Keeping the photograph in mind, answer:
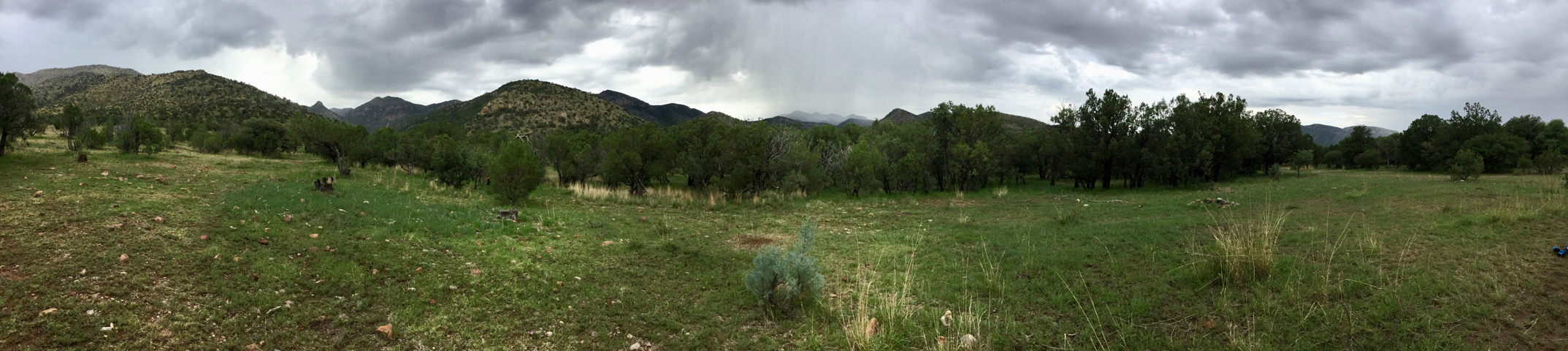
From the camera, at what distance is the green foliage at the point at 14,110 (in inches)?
537

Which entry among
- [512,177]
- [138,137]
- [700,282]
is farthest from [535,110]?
[700,282]

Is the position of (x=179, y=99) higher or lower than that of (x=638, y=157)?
higher

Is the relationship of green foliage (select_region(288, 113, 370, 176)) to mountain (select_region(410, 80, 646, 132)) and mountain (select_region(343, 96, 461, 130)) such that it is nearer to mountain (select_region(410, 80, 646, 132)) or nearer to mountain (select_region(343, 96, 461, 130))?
mountain (select_region(410, 80, 646, 132))

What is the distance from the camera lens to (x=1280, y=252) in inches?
287

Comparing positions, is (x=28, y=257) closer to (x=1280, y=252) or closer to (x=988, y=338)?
(x=988, y=338)

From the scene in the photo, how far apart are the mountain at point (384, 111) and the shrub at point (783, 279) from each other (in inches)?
6392

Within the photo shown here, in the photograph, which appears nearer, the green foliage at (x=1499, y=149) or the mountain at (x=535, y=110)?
the green foliage at (x=1499, y=149)

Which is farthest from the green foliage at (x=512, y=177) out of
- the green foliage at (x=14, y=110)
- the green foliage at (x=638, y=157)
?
the green foliage at (x=14, y=110)

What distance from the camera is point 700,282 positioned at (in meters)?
7.84

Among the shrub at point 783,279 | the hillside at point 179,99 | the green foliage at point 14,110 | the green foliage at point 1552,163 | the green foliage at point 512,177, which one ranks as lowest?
the shrub at point 783,279

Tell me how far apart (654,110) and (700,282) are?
147 metres

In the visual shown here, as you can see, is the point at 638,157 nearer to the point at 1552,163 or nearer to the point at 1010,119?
the point at 1552,163

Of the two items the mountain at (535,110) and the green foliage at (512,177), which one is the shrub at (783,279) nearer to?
the green foliage at (512,177)

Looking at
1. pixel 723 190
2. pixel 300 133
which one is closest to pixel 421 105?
pixel 300 133
